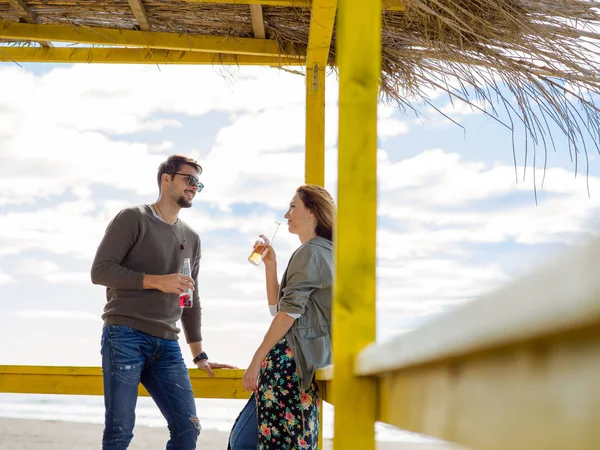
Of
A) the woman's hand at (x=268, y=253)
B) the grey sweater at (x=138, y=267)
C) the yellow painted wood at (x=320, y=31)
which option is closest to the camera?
the yellow painted wood at (x=320, y=31)

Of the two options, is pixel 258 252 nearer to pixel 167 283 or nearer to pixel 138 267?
pixel 167 283

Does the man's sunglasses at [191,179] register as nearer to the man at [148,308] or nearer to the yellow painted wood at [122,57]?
the man at [148,308]

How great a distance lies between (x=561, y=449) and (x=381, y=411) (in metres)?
0.83

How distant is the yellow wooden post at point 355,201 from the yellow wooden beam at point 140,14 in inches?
102

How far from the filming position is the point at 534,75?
4027 mm

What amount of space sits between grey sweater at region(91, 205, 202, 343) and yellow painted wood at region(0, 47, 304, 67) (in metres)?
1.15

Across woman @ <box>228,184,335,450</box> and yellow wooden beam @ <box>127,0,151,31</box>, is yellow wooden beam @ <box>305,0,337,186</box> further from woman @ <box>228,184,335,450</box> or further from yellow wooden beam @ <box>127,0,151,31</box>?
woman @ <box>228,184,335,450</box>

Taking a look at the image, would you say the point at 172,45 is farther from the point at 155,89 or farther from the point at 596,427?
the point at 155,89

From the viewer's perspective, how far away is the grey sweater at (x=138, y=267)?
11.4 ft

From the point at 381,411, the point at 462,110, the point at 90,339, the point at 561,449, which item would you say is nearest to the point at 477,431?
the point at 561,449

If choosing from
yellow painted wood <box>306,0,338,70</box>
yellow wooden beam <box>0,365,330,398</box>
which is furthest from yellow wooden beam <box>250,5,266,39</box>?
yellow wooden beam <box>0,365,330,398</box>

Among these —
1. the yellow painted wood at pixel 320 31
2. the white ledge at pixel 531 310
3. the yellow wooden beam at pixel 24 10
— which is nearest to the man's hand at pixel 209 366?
the yellow painted wood at pixel 320 31

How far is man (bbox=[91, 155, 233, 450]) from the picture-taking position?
3393mm

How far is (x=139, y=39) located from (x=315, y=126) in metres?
1.09
